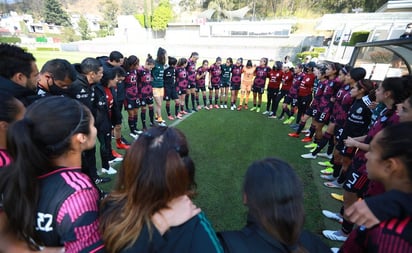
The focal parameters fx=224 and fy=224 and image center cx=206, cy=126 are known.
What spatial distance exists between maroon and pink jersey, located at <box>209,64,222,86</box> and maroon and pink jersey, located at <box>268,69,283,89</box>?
193cm

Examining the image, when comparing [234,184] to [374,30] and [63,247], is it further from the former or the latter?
[374,30]

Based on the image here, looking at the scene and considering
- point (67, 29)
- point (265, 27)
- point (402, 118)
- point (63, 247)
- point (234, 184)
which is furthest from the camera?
point (67, 29)

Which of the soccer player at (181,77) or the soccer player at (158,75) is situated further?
the soccer player at (181,77)

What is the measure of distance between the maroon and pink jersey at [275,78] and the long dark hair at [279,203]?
741 cm

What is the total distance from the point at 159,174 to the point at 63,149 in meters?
0.64

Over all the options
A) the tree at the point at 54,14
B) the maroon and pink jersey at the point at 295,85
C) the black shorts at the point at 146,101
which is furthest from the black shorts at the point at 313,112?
the tree at the point at 54,14

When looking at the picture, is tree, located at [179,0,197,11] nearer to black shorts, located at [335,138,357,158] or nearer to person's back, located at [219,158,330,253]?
black shorts, located at [335,138,357,158]

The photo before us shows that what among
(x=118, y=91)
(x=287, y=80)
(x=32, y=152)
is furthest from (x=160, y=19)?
(x=32, y=152)

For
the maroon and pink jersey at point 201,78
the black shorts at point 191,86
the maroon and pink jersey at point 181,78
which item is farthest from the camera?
the maroon and pink jersey at point 201,78

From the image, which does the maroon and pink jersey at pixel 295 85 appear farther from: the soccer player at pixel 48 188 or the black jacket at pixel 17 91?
the soccer player at pixel 48 188

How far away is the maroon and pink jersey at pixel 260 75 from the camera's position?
8.32m

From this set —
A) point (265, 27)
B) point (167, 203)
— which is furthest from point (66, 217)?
point (265, 27)

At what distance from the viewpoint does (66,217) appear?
1132 millimetres

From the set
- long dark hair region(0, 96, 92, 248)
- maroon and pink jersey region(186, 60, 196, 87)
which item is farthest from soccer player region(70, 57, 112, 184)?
maroon and pink jersey region(186, 60, 196, 87)
